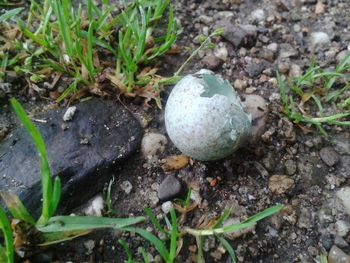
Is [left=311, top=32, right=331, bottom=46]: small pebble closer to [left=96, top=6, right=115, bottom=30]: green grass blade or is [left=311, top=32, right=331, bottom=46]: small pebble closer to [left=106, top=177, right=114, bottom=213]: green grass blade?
[left=96, top=6, right=115, bottom=30]: green grass blade

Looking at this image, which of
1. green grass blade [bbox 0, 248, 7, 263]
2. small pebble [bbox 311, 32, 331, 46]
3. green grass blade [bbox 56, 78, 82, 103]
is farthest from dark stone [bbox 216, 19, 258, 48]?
green grass blade [bbox 0, 248, 7, 263]

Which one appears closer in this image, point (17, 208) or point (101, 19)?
point (17, 208)

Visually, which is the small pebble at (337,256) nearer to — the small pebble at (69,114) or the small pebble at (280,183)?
the small pebble at (280,183)

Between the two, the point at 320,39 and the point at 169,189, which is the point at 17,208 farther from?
the point at 320,39

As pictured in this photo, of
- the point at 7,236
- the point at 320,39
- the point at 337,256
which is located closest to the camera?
the point at 7,236

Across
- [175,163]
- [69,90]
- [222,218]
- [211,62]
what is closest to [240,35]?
[211,62]

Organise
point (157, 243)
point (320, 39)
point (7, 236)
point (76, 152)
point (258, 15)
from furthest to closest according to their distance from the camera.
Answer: point (258, 15) < point (320, 39) < point (76, 152) < point (157, 243) < point (7, 236)

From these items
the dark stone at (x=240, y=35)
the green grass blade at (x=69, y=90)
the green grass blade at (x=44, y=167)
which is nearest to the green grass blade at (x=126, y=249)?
the green grass blade at (x=44, y=167)
